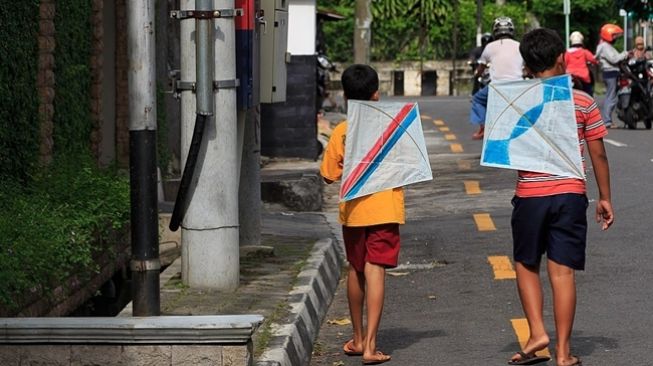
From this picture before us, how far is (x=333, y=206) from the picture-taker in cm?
1717

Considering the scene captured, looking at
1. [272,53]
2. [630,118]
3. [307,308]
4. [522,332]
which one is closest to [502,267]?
[272,53]

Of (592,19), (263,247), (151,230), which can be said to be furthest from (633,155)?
(592,19)

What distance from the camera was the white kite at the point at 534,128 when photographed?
27.5 feet

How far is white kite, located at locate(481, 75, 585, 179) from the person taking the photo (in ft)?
27.5

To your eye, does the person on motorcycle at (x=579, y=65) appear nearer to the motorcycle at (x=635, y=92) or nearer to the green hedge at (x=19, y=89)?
the motorcycle at (x=635, y=92)

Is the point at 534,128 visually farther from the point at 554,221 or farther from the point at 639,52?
the point at 639,52

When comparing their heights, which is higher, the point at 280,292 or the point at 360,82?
the point at 360,82

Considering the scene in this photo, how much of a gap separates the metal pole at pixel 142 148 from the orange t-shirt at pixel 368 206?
1440 millimetres

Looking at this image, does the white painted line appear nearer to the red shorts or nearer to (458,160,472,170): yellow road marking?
(458,160,472,170): yellow road marking

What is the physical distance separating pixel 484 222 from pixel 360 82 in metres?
6.05

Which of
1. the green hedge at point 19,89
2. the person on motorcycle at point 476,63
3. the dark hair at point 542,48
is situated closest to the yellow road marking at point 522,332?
the dark hair at point 542,48

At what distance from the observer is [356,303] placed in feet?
29.3

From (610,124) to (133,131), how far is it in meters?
21.1

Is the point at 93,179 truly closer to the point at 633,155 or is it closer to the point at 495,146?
the point at 495,146
